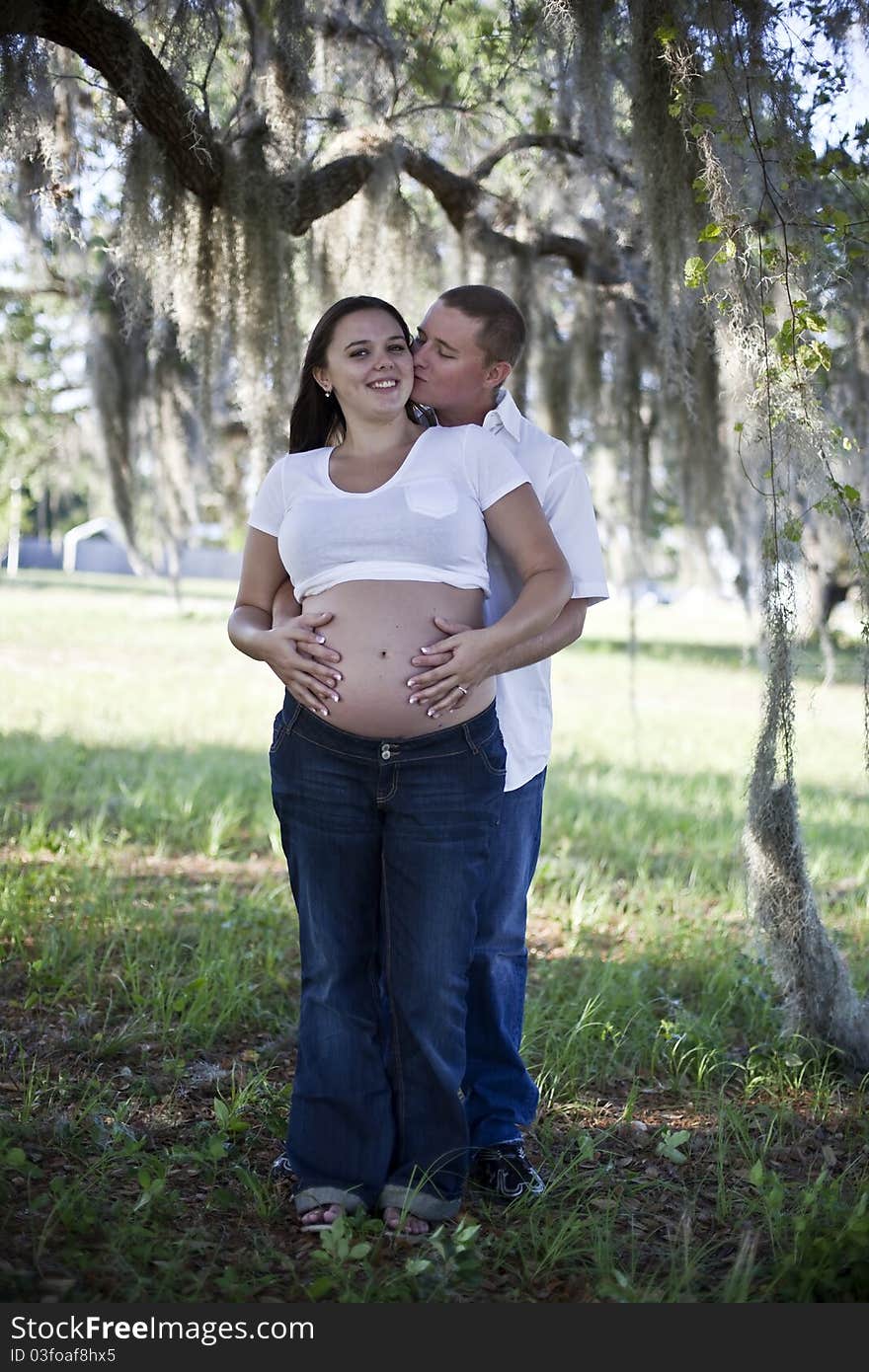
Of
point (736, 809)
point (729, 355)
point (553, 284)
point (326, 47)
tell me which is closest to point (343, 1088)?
point (729, 355)

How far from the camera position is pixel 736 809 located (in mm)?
6246

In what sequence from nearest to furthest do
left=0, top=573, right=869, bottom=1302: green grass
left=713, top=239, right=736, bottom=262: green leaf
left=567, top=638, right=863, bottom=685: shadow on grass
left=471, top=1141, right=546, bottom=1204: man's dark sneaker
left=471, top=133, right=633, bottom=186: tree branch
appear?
left=0, top=573, right=869, bottom=1302: green grass → left=471, top=1141, right=546, bottom=1204: man's dark sneaker → left=713, top=239, right=736, bottom=262: green leaf → left=471, top=133, right=633, bottom=186: tree branch → left=567, top=638, right=863, bottom=685: shadow on grass

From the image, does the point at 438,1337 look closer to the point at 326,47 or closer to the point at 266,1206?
the point at 266,1206

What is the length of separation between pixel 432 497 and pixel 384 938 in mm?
853

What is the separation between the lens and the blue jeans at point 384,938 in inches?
86.4

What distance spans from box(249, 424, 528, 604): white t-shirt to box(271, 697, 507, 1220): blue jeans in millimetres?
284

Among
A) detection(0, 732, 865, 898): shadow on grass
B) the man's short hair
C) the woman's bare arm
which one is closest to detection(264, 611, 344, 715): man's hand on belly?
the woman's bare arm

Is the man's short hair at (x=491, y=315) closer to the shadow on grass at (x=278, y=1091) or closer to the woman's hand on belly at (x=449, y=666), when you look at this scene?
the woman's hand on belly at (x=449, y=666)

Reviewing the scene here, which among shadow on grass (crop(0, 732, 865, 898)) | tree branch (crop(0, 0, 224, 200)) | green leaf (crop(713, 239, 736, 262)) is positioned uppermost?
tree branch (crop(0, 0, 224, 200))

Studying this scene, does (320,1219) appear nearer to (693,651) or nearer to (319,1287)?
(319,1287)

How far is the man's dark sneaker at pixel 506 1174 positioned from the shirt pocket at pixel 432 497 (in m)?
1.30

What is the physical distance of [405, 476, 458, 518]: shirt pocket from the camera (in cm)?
218

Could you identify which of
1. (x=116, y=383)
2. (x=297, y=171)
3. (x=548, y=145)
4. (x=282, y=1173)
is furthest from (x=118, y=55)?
(x=116, y=383)

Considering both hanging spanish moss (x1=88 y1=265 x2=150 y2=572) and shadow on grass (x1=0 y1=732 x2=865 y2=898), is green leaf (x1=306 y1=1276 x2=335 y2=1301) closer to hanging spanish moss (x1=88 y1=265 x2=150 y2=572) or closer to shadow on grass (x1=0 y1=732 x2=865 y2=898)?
shadow on grass (x1=0 y1=732 x2=865 y2=898)
